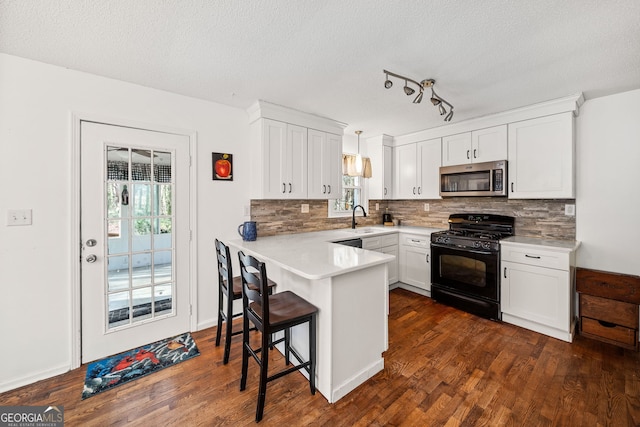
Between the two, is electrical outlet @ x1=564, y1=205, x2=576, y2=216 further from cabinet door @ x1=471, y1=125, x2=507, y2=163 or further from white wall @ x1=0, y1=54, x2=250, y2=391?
white wall @ x1=0, y1=54, x2=250, y2=391

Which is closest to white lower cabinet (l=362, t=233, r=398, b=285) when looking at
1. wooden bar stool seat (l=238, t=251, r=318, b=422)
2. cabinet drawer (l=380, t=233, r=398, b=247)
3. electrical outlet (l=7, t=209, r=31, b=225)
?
cabinet drawer (l=380, t=233, r=398, b=247)

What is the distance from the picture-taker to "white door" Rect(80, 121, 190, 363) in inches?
87.5

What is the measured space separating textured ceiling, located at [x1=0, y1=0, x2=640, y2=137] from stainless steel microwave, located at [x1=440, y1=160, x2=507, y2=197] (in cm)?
85

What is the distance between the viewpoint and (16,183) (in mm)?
1939

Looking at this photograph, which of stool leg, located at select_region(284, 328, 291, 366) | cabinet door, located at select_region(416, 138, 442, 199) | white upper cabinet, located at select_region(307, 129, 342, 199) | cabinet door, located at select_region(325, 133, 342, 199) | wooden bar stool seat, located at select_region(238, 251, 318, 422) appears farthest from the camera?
cabinet door, located at select_region(416, 138, 442, 199)

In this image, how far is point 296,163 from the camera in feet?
10.3

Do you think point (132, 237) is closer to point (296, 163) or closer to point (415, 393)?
point (296, 163)

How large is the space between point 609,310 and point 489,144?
2.03 metres

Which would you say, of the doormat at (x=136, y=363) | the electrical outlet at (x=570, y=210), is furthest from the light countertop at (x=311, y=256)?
the electrical outlet at (x=570, y=210)

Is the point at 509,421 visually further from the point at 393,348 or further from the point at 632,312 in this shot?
the point at 632,312

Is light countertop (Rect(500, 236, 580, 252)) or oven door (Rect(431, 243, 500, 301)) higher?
light countertop (Rect(500, 236, 580, 252))

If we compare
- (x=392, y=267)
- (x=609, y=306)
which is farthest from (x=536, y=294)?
(x=392, y=267)

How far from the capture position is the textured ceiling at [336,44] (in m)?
1.48

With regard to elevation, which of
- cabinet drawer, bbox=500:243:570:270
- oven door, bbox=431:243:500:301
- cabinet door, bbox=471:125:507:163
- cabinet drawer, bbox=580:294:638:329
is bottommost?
cabinet drawer, bbox=580:294:638:329
